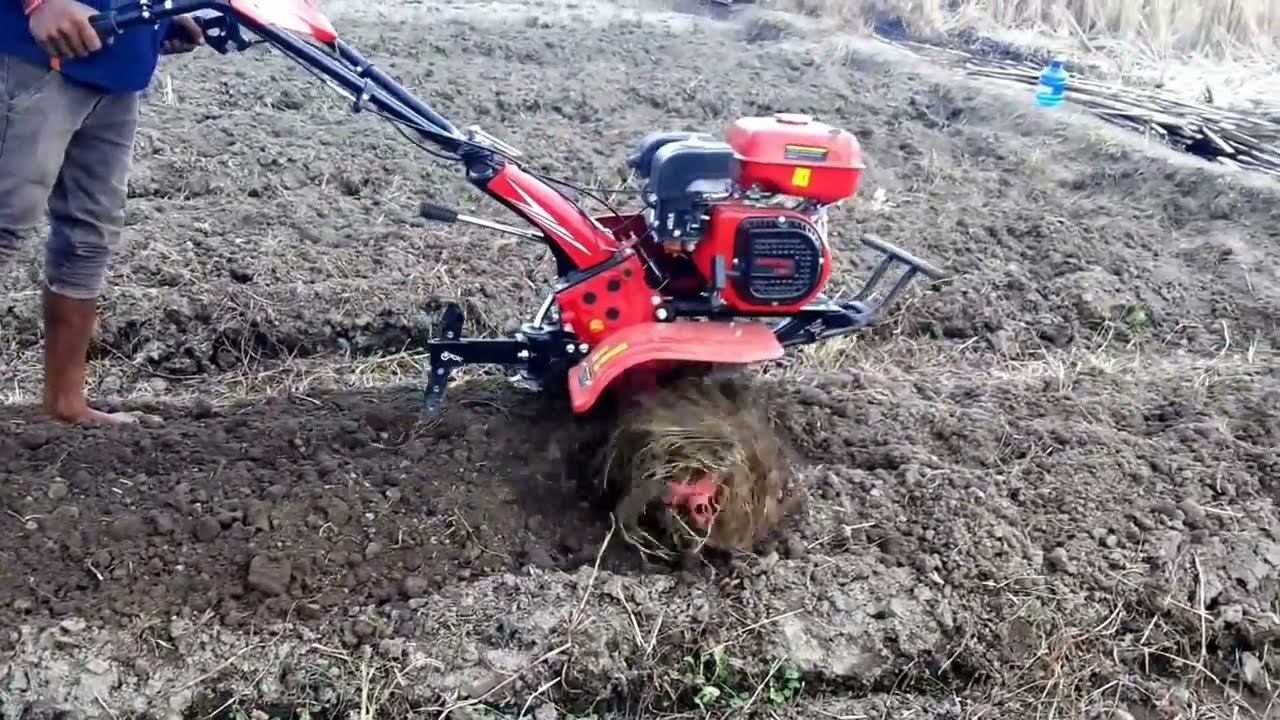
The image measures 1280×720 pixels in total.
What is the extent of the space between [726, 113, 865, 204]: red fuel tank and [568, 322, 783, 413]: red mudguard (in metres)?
0.41

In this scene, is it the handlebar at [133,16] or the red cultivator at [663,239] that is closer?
the handlebar at [133,16]

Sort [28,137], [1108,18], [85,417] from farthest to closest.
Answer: [1108,18] → [85,417] → [28,137]

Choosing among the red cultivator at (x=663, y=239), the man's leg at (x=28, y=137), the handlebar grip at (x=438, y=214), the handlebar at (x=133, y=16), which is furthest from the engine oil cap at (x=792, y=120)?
the man's leg at (x=28, y=137)

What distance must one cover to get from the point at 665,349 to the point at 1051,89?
618cm

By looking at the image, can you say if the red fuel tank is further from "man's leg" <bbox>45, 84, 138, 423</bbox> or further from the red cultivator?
"man's leg" <bbox>45, 84, 138, 423</bbox>

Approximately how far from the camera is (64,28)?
117 inches

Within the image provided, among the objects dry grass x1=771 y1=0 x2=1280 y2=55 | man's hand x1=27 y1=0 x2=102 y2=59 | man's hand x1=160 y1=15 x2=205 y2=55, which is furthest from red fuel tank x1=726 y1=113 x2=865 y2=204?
dry grass x1=771 y1=0 x2=1280 y2=55

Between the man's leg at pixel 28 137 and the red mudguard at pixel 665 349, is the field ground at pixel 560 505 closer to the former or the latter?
the red mudguard at pixel 665 349

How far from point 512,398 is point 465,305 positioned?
3.37ft

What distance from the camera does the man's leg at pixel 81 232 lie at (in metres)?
3.46

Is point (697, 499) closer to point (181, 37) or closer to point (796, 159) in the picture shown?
point (796, 159)

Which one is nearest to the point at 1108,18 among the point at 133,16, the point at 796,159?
the point at 796,159

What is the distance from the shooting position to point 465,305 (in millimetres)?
4930

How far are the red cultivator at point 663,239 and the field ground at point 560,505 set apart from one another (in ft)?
1.21
